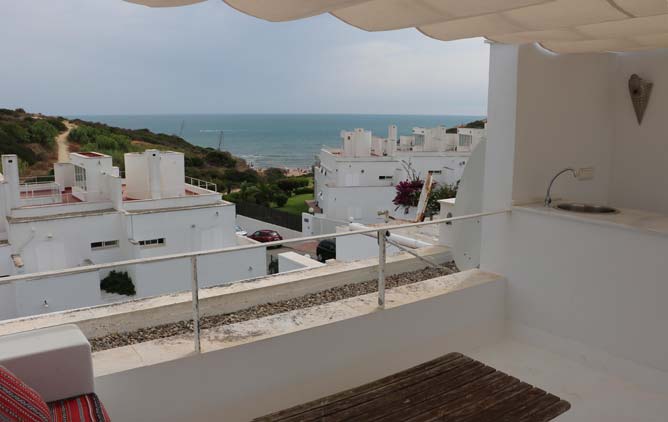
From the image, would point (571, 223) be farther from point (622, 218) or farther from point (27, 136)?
point (27, 136)

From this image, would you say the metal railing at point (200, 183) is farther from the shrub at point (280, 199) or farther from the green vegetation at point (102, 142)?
the shrub at point (280, 199)

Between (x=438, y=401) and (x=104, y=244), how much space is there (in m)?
22.1

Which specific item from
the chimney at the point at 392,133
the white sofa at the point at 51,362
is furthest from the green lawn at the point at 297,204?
the white sofa at the point at 51,362

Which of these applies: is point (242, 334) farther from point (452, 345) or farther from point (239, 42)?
point (239, 42)

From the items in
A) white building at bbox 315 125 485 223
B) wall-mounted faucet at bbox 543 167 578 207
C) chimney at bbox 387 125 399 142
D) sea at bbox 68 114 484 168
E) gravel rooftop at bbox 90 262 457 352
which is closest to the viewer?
gravel rooftop at bbox 90 262 457 352

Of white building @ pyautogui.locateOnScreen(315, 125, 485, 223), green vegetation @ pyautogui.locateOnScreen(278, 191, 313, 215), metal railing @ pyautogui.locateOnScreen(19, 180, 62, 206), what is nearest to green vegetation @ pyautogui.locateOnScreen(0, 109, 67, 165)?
metal railing @ pyautogui.locateOnScreen(19, 180, 62, 206)

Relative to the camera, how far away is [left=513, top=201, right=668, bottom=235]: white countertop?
358cm

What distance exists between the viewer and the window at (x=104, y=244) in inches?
881

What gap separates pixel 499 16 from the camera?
10.4ft

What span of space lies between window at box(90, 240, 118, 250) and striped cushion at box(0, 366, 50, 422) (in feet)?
71.9

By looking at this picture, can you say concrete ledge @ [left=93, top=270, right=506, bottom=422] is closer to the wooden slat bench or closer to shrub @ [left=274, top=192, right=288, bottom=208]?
the wooden slat bench

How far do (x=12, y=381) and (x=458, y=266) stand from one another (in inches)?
162

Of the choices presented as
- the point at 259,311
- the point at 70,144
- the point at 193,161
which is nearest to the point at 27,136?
the point at 70,144

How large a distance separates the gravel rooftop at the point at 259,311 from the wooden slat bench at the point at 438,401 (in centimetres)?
134
